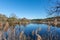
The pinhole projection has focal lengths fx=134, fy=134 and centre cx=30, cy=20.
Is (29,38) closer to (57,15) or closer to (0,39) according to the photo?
(0,39)

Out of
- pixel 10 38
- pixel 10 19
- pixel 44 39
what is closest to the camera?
pixel 10 38

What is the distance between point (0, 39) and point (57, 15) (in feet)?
16.1

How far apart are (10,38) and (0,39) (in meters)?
0.77

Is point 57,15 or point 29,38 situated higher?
point 57,15

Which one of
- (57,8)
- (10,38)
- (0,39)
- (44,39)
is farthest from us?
(44,39)

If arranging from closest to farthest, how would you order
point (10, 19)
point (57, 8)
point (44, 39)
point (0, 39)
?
point (57, 8) < point (0, 39) < point (44, 39) < point (10, 19)

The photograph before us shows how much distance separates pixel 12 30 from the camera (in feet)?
27.7

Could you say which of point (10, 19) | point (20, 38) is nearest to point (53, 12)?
point (20, 38)

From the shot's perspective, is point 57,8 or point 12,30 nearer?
point 57,8

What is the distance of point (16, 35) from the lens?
888cm

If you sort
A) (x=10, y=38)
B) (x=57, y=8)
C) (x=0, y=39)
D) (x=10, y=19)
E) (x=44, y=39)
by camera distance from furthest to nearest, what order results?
(x=10, y=19) → (x=44, y=39) → (x=10, y=38) → (x=0, y=39) → (x=57, y=8)

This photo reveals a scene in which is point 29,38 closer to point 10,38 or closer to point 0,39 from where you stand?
point 10,38

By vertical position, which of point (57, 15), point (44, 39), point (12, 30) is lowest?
point (44, 39)

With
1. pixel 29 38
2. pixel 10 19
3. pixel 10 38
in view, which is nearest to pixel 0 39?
pixel 10 38
